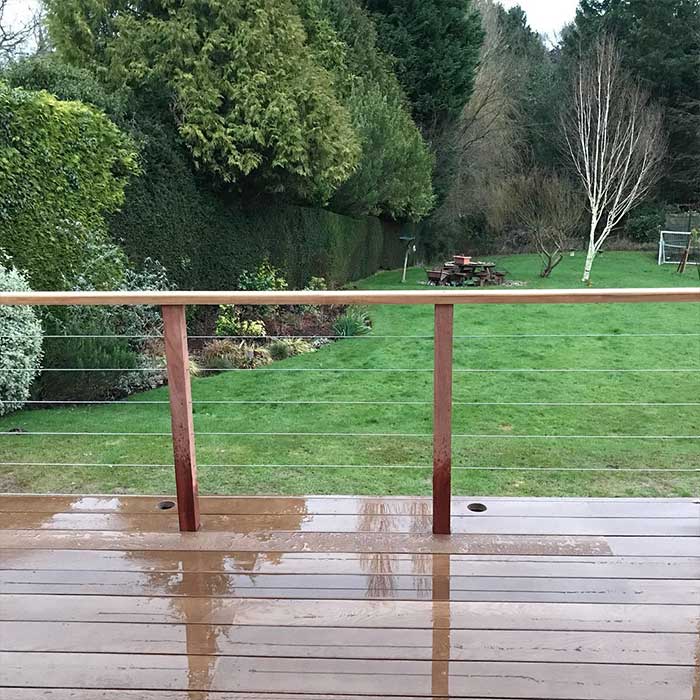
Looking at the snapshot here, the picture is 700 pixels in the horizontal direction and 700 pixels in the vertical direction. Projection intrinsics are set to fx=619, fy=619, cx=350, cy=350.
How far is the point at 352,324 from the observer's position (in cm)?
761

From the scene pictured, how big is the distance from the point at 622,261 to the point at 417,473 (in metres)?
15.5

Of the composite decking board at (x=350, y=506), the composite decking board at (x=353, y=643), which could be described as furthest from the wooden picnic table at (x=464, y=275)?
the composite decking board at (x=353, y=643)

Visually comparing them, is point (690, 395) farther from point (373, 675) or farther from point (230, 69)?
point (230, 69)

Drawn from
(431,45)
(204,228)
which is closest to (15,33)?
(204,228)

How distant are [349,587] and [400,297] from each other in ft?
2.78

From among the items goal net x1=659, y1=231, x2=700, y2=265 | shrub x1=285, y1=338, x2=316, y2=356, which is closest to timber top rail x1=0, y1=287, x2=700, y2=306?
shrub x1=285, y1=338, x2=316, y2=356

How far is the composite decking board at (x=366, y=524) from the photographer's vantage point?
81.1 inches

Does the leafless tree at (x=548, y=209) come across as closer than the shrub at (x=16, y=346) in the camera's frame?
No

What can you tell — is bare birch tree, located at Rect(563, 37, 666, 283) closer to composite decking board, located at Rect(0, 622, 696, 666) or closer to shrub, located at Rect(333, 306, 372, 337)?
shrub, located at Rect(333, 306, 372, 337)

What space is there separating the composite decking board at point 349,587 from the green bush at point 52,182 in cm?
379

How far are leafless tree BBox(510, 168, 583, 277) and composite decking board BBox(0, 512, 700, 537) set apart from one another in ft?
40.8

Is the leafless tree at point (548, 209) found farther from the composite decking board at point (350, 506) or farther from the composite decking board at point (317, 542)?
the composite decking board at point (317, 542)

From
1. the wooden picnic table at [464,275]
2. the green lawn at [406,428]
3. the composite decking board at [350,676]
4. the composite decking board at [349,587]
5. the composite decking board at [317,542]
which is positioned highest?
the wooden picnic table at [464,275]

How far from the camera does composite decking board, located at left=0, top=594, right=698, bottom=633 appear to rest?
5.22 ft
